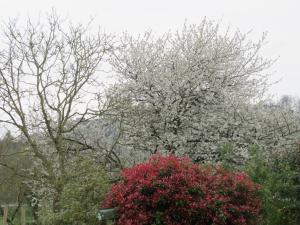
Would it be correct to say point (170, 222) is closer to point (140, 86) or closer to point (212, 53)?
point (140, 86)

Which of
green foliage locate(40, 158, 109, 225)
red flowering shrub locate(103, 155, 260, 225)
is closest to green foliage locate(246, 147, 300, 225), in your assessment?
red flowering shrub locate(103, 155, 260, 225)

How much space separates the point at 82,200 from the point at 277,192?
11.2 ft

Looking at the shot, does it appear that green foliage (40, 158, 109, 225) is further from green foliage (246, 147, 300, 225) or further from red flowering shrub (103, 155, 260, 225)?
green foliage (246, 147, 300, 225)

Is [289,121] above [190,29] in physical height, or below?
below

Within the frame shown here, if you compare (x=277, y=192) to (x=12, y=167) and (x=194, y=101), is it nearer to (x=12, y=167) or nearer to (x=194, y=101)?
(x=194, y=101)

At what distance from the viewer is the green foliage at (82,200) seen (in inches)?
263

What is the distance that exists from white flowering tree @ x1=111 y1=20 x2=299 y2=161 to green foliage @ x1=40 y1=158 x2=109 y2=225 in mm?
3590

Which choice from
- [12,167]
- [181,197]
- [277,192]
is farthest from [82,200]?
[12,167]

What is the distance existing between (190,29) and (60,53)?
384 centimetres

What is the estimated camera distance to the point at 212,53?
11531mm

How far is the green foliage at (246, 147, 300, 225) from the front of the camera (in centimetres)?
726

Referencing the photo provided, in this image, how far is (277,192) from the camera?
747cm

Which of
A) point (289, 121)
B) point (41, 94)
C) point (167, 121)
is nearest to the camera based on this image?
point (41, 94)

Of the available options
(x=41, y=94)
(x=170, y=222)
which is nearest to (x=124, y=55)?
(x=41, y=94)
